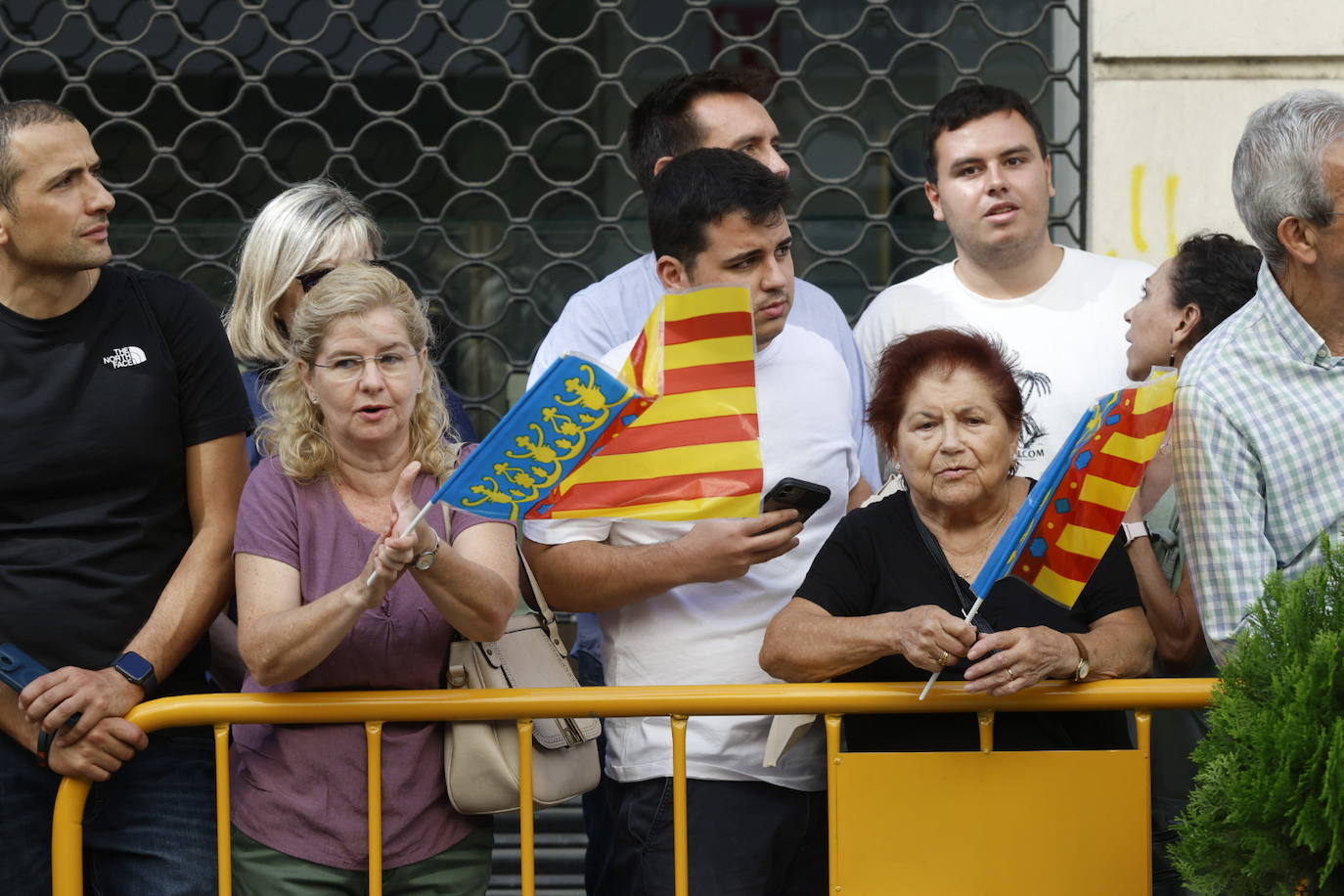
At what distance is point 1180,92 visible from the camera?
227 inches

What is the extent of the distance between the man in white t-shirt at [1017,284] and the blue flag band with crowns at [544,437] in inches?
54.7

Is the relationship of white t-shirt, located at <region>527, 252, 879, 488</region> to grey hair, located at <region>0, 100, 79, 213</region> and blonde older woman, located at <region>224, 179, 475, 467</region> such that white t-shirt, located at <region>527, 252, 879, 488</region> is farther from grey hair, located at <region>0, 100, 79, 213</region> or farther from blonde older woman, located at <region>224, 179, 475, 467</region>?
grey hair, located at <region>0, 100, 79, 213</region>

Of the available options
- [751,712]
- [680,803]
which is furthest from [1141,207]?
[680,803]

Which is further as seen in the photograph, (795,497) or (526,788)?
(795,497)

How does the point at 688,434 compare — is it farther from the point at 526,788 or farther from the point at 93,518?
the point at 93,518

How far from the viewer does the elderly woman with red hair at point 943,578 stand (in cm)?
324

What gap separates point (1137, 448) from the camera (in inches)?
122

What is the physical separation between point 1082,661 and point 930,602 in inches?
12.5

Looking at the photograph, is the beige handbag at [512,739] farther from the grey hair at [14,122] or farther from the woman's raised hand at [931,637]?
the grey hair at [14,122]

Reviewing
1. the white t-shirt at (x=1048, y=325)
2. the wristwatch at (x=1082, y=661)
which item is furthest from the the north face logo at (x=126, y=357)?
the wristwatch at (x=1082, y=661)

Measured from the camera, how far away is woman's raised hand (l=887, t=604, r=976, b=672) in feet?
9.82

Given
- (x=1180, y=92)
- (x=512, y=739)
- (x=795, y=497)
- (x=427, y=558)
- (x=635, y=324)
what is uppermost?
(x=1180, y=92)

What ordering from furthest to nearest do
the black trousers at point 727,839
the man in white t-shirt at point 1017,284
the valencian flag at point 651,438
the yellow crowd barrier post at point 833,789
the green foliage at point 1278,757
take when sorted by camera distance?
1. the man in white t-shirt at point 1017,284
2. the black trousers at point 727,839
3. the yellow crowd barrier post at point 833,789
4. the valencian flag at point 651,438
5. the green foliage at point 1278,757

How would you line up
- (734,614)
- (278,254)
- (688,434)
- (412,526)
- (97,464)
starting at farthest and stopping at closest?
(278,254) → (734,614) → (97,464) → (688,434) → (412,526)
